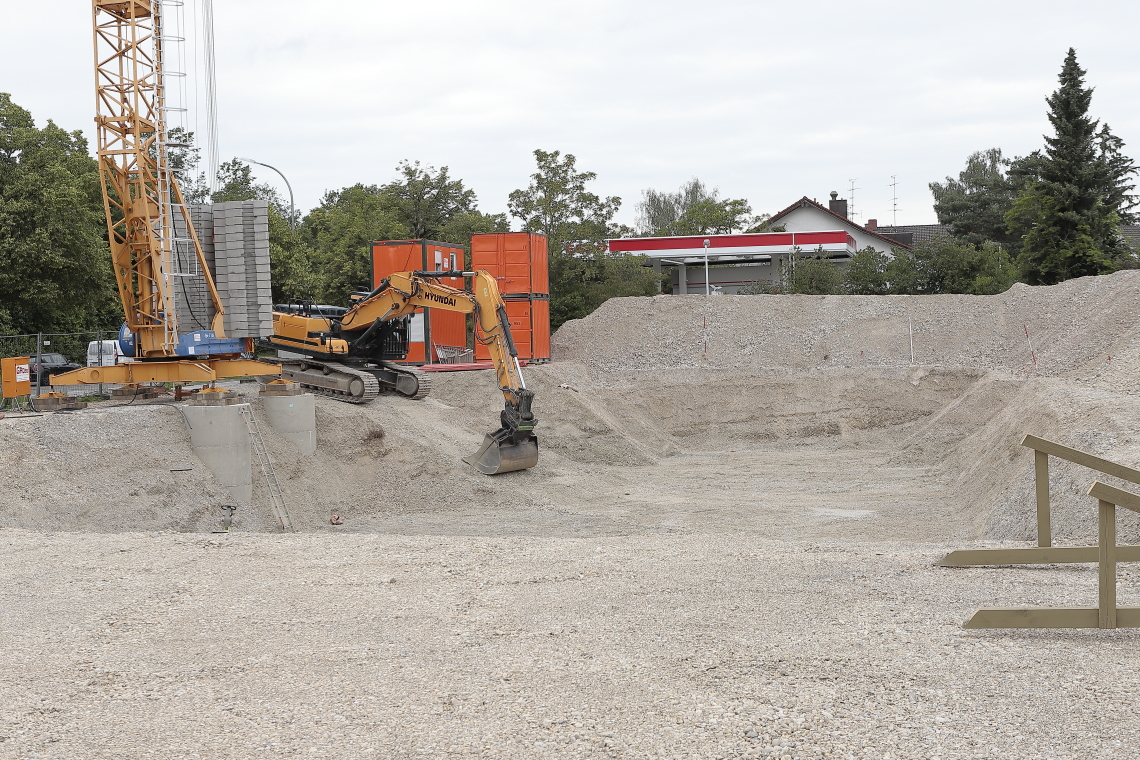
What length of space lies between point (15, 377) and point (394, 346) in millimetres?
7505

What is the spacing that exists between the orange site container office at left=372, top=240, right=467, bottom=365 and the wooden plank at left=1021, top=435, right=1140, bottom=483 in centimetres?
1923

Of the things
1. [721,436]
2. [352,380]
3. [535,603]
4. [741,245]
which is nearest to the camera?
[535,603]

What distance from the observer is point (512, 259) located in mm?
29828

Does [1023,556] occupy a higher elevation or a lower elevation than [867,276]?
lower

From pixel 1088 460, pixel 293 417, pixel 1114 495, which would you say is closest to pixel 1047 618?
pixel 1114 495

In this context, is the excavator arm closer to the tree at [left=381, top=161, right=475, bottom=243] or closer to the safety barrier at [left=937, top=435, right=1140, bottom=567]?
the safety barrier at [left=937, top=435, right=1140, bottom=567]

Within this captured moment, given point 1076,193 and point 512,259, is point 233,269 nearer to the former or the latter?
point 512,259

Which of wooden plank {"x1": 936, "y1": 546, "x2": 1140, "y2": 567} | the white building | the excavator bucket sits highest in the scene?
the white building

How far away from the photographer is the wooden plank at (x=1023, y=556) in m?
7.95

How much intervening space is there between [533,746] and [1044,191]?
137ft

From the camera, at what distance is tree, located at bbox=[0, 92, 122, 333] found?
30125 mm

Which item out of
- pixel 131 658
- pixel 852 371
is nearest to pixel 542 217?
pixel 852 371

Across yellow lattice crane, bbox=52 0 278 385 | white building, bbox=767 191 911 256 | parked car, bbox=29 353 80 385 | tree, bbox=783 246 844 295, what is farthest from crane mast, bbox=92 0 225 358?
white building, bbox=767 191 911 256

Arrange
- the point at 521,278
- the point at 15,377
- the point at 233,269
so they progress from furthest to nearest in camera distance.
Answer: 1. the point at 521,278
2. the point at 15,377
3. the point at 233,269
